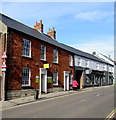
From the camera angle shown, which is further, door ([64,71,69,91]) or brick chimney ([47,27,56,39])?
brick chimney ([47,27,56,39])

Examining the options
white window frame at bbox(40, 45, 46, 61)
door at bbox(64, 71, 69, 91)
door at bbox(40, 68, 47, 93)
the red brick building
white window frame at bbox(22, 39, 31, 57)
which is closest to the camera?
the red brick building

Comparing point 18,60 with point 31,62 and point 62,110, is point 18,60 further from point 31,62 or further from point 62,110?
point 62,110

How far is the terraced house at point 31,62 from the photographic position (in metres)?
16.2

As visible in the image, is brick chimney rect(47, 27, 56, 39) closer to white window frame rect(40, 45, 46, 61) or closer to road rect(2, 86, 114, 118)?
white window frame rect(40, 45, 46, 61)

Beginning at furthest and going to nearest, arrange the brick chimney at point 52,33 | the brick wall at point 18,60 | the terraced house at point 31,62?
the brick chimney at point 52,33
the brick wall at point 18,60
the terraced house at point 31,62

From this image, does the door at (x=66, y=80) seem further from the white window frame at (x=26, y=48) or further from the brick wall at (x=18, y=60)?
the white window frame at (x=26, y=48)

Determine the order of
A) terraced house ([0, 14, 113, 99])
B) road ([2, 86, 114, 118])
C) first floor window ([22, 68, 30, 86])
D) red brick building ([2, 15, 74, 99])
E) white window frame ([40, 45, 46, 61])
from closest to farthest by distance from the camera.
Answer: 1. road ([2, 86, 114, 118])
2. terraced house ([0, 14, 113, 99])
3. red brick building ([2, 15, 74, 99])
4. first floor window ([22, 68, 30, 86])
5. white window frame ([40, 45, 46, 61])

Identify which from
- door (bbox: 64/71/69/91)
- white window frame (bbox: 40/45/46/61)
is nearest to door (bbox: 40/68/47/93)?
white window frame (bbox: 40/45/46/61)

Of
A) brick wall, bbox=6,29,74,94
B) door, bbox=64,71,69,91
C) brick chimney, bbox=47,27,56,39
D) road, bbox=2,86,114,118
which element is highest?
brick chimney, bbox=47,27,56,39

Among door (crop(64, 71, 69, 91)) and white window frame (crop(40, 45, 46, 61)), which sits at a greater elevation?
white window frame (crop(40, 45, 46, 61))

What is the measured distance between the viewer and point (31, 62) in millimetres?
19219

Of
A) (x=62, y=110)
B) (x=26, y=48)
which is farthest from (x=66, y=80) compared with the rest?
(x=62, y=110)

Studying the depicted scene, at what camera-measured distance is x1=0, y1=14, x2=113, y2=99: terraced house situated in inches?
637

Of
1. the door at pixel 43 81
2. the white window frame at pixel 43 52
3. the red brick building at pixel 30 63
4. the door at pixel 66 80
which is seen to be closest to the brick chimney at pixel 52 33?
the red brick building at pixel 30 63
